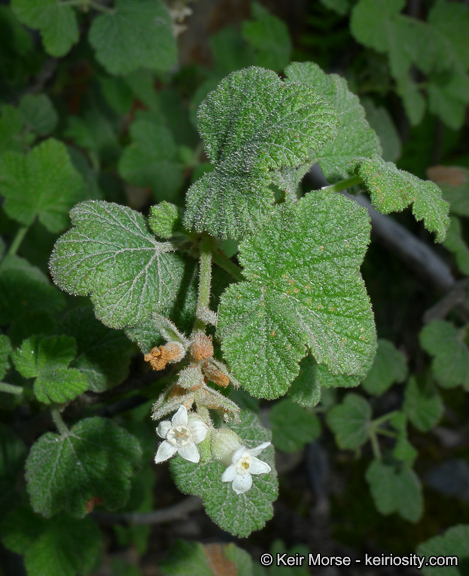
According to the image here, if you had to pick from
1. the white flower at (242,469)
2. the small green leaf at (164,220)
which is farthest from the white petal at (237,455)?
the small green leaf at (164,220)

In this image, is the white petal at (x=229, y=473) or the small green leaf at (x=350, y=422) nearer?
the white petal at (x=229, y=473)

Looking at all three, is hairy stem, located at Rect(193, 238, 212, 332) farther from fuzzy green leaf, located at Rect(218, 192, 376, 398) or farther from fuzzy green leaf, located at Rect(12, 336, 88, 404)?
fuzzy green leaf, located at Rect(12, 336, 88, 404)

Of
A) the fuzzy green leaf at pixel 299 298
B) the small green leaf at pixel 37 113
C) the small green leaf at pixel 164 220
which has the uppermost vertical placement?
the fuzzy green leaf at pixel 299 298

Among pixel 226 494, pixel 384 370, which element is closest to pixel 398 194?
pixel 226 494

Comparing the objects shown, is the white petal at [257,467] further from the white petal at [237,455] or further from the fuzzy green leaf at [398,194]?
the fuzzy green leaf at [398,194]

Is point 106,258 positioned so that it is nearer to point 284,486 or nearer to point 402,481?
point 402,481

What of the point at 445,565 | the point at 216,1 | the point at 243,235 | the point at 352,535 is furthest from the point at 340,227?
the point at 216,1

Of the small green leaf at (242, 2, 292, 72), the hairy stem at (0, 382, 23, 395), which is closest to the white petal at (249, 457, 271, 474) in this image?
the hairy stem at (0, 382, 23, 395)
